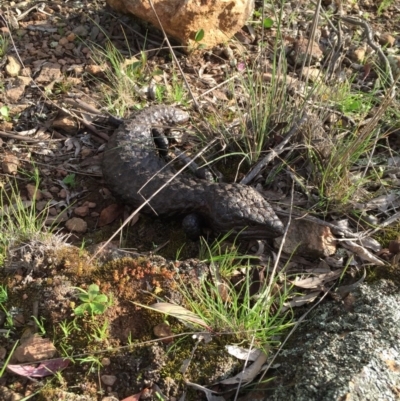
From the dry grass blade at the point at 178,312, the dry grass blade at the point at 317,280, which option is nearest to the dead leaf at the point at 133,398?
the dry grass blade at the point at 178,312

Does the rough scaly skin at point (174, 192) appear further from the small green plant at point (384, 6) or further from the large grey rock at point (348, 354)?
the small green plant at point (384, 6)

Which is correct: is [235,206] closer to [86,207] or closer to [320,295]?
[320,295]

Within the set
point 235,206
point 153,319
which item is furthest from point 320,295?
point 153,319

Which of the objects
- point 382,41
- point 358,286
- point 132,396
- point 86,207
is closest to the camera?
point 132,396

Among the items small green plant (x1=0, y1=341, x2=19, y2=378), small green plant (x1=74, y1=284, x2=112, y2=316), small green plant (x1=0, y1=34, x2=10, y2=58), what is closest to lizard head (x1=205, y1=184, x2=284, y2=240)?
small green plant (x1=74, y1=284, x2=112, y2=316)

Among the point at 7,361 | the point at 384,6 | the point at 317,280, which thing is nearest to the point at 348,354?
the point at 317,280

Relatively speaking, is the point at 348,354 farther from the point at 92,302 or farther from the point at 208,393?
the point at 92,302

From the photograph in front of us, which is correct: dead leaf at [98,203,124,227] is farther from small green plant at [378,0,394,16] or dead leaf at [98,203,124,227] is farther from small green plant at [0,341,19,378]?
small green plant at [378,0,394,16]
